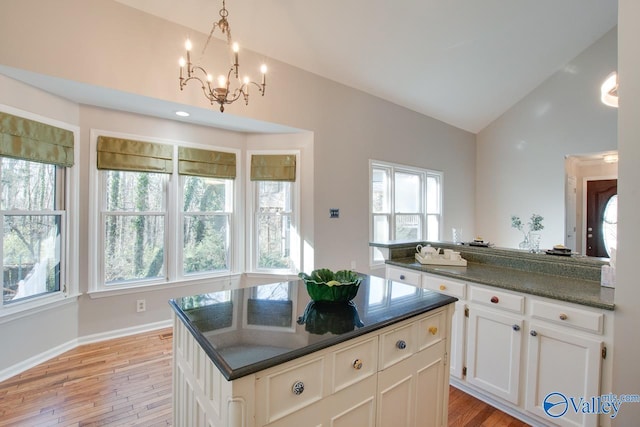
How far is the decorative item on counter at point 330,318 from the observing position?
1155 mm

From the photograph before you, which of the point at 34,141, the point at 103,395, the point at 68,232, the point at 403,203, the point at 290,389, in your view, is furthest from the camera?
the point at 403,203

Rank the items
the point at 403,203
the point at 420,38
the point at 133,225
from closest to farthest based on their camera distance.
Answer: the point at 133,225 → the point at 420,38 → the point at 403,203

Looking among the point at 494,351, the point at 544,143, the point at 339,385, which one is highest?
the point at 544,143

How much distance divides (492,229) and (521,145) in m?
1.62

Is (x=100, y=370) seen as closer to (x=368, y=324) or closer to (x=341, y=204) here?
(x=368, y=324)

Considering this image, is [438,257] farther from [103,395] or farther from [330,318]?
[103,395]

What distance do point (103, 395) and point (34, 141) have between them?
84.0 inches

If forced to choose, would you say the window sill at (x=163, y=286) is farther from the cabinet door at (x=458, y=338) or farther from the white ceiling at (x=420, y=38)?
the cabinet door at (x=458, y=338)

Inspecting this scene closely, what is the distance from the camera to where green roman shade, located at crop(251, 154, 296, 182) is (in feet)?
12.5

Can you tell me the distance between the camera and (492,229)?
5816 mm

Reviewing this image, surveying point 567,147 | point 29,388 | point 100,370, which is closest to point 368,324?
point 100,370

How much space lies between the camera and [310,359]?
103 cm

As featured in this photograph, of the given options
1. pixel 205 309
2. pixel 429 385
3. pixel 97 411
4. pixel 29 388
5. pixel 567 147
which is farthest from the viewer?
pixel 567 147
